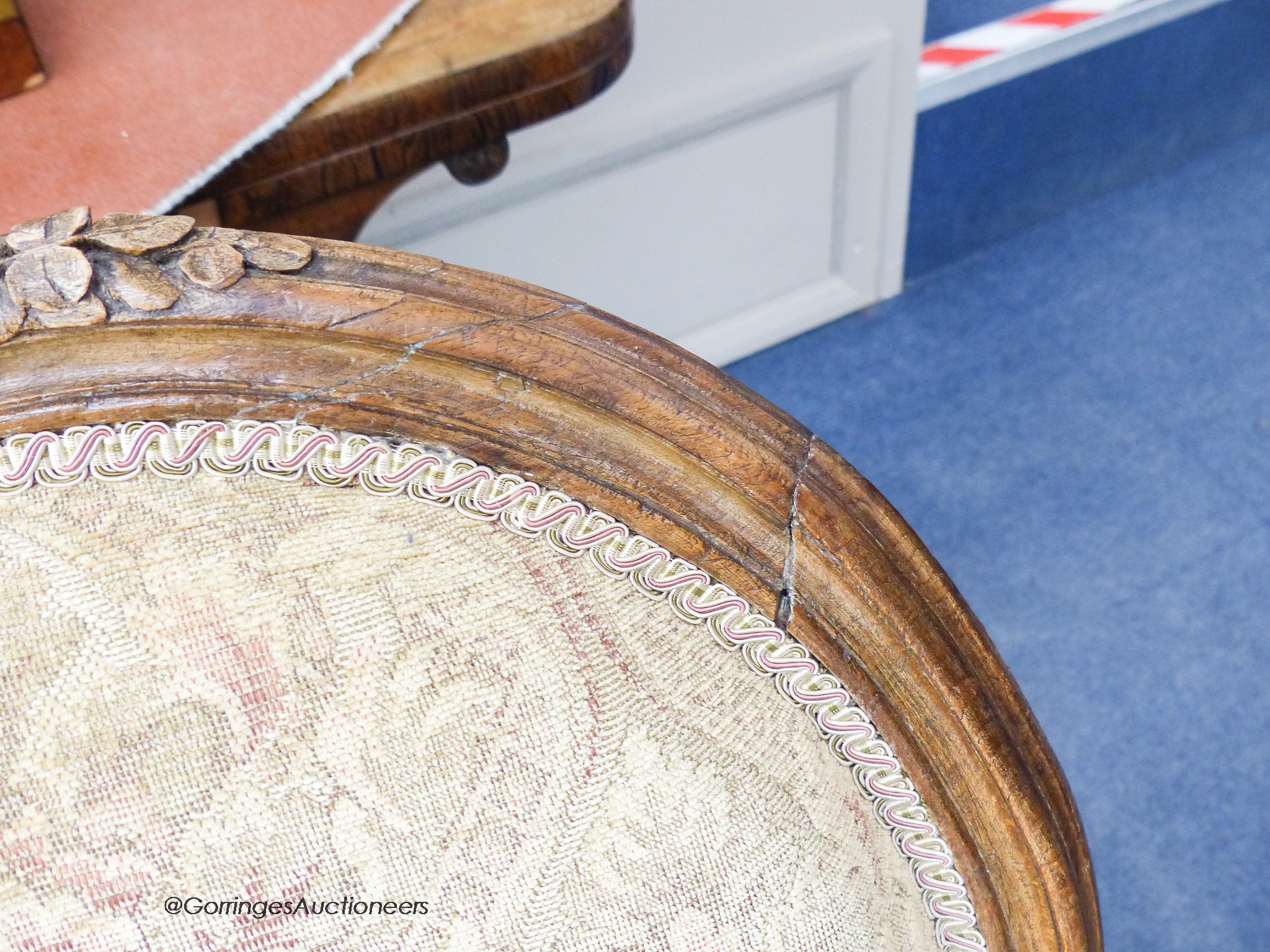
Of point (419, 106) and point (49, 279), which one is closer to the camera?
point (49, 279)

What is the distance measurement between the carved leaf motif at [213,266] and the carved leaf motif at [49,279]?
0.02 meters

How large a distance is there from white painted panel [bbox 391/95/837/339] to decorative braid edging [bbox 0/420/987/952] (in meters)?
→ 0.86

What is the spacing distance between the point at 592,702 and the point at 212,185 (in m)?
0.29

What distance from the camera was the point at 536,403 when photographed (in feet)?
0.84

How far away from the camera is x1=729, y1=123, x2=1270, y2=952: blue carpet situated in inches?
42.1

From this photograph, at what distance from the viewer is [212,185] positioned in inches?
17.7

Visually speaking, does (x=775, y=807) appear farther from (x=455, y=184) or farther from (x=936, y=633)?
(x=455, y=184)

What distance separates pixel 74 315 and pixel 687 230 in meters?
1.07

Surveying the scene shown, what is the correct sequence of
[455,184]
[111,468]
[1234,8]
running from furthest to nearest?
[1234,8], [455,184], [111,468]

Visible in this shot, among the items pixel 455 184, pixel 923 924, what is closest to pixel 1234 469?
pixel 455 184

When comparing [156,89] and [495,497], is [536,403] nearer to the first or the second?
[495,497]

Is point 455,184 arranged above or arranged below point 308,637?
below

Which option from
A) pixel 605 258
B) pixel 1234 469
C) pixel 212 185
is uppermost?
pixel 212 185

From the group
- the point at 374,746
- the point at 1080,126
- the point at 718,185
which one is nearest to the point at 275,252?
the point at 374,746
